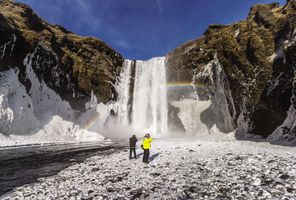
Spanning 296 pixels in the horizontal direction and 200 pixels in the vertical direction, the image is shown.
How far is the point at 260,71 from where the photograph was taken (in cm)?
3669

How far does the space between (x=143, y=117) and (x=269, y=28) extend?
39.8 meters

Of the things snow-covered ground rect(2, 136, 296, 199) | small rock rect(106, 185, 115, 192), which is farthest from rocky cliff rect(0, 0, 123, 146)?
small rock rect(106, 185, 115, 192)

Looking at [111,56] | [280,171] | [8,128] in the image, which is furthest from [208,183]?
[111,56]

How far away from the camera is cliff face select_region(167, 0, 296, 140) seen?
3038 cm

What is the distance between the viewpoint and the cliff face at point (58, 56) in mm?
51875

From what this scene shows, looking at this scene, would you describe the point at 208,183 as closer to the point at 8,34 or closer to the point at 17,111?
the point at 17,111

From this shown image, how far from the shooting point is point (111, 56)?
263 ft

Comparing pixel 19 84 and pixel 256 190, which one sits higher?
pixel 19 84

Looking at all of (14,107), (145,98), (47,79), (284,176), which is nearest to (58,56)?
(47,79)

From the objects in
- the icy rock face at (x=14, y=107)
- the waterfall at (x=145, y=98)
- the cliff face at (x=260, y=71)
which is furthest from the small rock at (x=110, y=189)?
the waterfall at (x=145, y=98)

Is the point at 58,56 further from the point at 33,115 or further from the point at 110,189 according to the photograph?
the point at 110,189

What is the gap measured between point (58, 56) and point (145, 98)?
79.4 ft

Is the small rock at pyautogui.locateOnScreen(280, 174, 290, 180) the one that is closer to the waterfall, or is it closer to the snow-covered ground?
the snow-covered ground

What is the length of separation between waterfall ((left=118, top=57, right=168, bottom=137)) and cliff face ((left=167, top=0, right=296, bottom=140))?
56.7 feet
